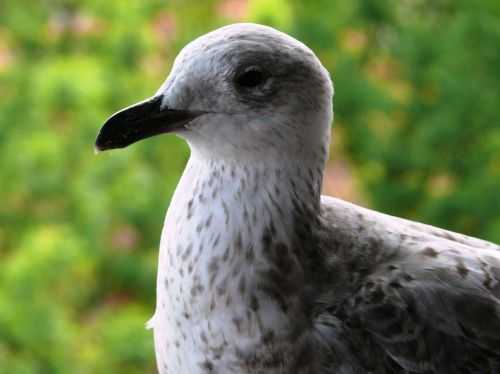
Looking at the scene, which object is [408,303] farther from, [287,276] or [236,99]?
[236,99]

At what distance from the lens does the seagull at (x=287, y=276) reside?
0.64 metres

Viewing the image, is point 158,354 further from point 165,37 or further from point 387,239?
point 165,37

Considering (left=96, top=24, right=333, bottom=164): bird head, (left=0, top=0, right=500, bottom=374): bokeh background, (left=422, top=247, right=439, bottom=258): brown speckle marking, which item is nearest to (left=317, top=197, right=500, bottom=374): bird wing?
(left=422, top=247, right=439, bottom=258): brown speckle marking

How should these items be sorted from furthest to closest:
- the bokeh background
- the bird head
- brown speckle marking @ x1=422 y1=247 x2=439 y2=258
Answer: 1. the bokeh background
2. brown speckle marking @ x1=422 y1=247 x2=439 y2=258
3. the bird head

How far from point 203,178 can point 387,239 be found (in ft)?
0.54

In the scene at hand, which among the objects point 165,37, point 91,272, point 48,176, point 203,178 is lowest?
point 91,272

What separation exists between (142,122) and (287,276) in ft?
0.55

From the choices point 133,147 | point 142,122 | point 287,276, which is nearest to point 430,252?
point 287,276

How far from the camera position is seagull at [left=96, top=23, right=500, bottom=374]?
644 mm

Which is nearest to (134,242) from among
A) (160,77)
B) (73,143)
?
(73,143)

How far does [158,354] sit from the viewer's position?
73 cm

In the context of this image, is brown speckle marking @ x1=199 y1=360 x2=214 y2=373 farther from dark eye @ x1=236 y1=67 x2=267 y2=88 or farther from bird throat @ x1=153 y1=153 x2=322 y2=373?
dark eye @ x1=236 y1=67 x2=267 y2=88

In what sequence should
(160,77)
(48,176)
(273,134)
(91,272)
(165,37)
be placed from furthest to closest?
(165,37)
(160,77)
(91,272)
(48,176)
(273,134)

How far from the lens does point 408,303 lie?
676 mm
